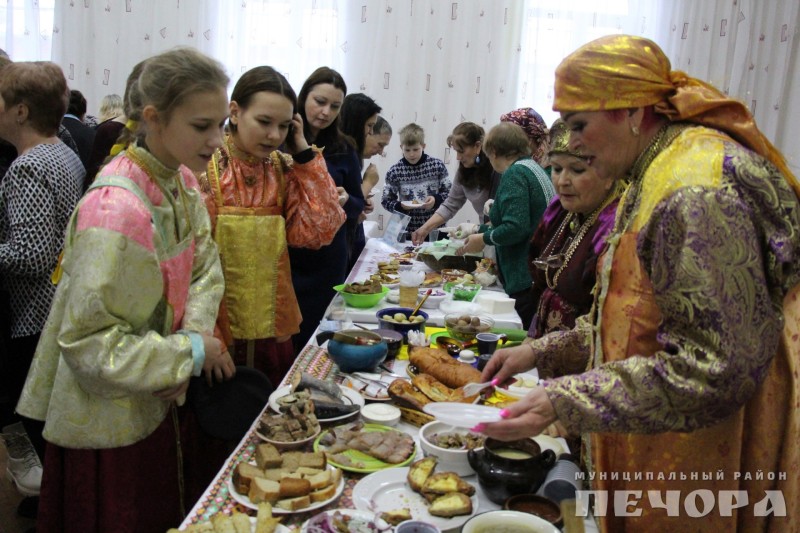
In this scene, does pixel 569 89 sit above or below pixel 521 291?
above

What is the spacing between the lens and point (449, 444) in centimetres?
148

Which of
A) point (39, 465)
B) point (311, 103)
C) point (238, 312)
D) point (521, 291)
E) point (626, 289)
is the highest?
point (311, 103)

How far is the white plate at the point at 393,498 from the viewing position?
1.26 metres

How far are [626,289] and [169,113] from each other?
3.73 ft

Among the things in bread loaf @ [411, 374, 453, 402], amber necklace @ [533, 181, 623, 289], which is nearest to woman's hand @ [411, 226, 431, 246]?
amber necklace @ [533, 181, 623, 289]

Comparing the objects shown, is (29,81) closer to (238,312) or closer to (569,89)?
(238,312)

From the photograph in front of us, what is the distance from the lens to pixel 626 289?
121 centimetres

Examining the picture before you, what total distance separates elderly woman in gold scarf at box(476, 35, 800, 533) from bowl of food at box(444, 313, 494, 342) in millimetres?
1025

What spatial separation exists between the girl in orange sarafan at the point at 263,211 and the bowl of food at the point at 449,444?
929 millimetres

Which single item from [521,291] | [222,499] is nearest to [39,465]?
[222,499]

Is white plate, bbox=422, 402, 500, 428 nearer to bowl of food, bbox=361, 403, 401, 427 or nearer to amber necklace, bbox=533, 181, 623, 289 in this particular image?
bowl of food, bbox=361, 403, 401, 427

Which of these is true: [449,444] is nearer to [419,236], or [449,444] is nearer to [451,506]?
[451,506]

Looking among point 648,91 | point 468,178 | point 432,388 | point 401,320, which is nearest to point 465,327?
point 401,320

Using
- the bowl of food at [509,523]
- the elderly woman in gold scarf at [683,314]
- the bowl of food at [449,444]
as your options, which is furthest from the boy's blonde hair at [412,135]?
the bowl of food at [509,523]
